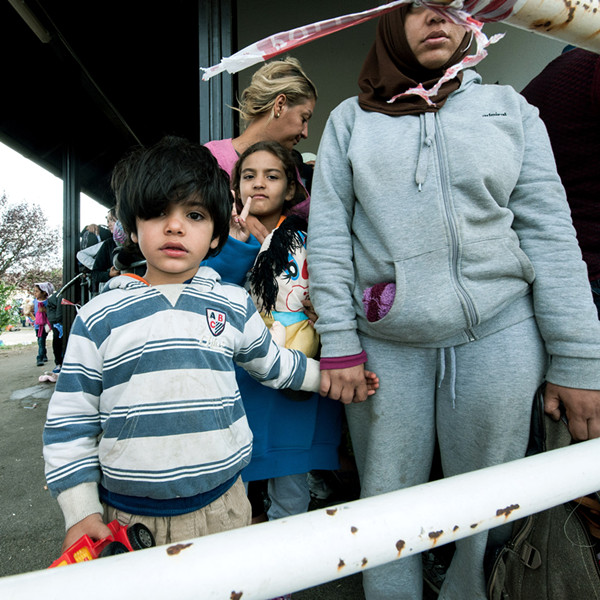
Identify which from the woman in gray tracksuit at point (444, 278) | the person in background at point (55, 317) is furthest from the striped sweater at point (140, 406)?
the person in background at point (55, 317)

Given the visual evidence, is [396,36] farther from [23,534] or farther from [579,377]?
[23,534]

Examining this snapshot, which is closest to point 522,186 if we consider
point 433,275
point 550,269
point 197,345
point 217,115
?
point 550,269

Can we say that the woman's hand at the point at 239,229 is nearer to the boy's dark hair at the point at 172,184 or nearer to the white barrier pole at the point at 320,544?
the boy's dark hair at the point at 172,184

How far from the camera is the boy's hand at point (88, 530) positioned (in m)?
0.75

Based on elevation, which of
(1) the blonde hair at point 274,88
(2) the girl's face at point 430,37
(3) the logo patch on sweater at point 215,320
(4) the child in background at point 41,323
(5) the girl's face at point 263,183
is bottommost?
(4) the child in background at point 41,323

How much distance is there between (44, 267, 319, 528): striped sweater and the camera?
792 millimetres

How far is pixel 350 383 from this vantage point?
0.97 m

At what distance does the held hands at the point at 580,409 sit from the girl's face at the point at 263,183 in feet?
3.44

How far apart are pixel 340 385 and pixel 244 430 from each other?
27 cm

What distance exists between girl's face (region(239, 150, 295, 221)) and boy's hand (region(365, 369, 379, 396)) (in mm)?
733

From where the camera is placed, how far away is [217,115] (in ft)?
6.47

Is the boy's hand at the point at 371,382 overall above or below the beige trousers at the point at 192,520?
above

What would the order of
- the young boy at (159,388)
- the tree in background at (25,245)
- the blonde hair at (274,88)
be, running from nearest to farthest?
the young boy at (159,388) < the blonde hair at (274,88) < the tree in background at (25,245)

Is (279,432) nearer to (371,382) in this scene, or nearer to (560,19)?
(371,382)
